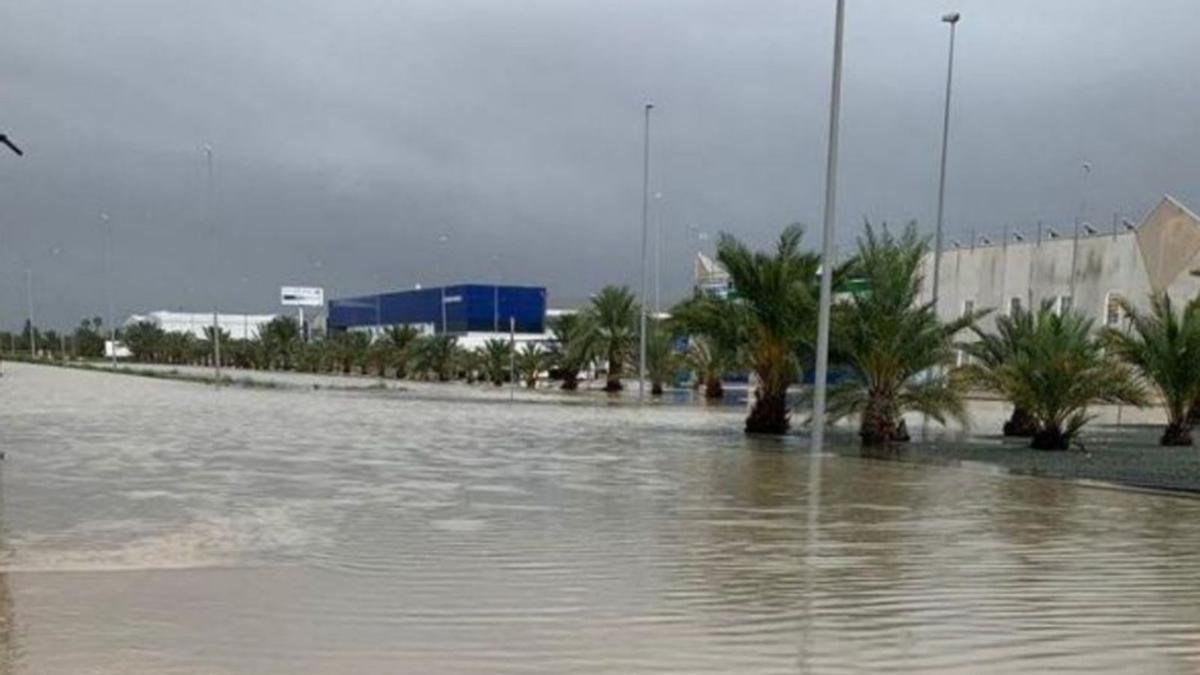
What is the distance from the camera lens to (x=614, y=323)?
47.1m

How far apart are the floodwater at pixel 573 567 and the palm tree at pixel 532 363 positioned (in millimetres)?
37376

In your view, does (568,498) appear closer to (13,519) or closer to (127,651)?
(13,519)

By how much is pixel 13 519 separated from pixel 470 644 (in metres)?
6.22

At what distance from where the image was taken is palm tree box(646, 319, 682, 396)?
4559 centimetres

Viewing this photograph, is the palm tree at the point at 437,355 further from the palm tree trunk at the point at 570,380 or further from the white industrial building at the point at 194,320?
the white industrial building at the point at 194,320

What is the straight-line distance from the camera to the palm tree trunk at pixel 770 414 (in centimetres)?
2267

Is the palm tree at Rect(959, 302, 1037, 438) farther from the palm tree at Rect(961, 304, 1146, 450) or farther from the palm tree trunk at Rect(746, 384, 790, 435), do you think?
the palm tree trunk at Rect(746, 384, 790, 435)

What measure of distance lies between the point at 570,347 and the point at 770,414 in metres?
25.8

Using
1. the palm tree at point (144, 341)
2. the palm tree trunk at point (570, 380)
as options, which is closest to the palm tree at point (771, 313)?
the palm tree trunk at point (570, 380)

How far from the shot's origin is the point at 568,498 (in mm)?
11883

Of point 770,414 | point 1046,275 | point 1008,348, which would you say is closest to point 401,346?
point 1046,275

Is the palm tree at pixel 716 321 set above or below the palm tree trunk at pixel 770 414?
above

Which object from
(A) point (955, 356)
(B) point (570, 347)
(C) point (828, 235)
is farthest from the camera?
(B) point (570, 347)

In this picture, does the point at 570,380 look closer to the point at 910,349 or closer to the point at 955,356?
the point at 955,356
